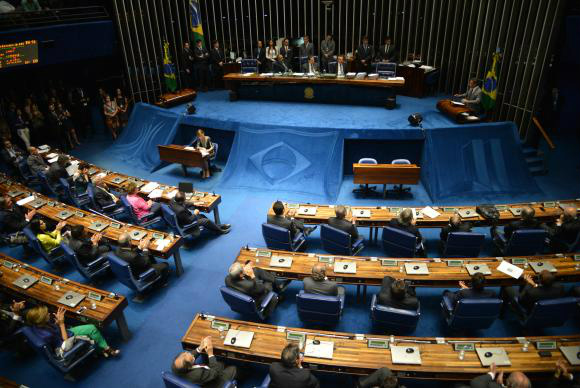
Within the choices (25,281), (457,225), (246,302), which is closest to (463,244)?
(457,225)

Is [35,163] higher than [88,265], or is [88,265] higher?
[35,163]

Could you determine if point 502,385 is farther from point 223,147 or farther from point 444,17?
point 444,17

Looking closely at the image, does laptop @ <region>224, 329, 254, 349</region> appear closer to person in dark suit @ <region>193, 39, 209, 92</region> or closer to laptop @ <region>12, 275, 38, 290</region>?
laptop @ <region>12, 275, 38, 290</region>

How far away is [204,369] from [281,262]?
2325 mm

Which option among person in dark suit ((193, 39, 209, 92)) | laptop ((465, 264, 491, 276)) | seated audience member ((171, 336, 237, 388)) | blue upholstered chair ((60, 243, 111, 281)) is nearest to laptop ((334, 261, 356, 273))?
laptop ((465, 264, 491, 276))

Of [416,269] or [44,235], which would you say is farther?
[44,235]

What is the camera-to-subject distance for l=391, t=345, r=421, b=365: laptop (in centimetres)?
479

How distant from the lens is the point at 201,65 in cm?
1541

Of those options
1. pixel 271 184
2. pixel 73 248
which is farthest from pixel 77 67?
pixel 73 248

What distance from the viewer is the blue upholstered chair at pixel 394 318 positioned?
5371 mm

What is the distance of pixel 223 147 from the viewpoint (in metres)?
12.6

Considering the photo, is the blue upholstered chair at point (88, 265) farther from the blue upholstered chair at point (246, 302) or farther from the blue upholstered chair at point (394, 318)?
the blue upholstered chair at point (394, 318)

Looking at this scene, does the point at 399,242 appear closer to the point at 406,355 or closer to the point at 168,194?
the point at 406,355

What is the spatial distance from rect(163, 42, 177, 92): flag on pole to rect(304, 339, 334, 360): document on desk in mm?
12114
